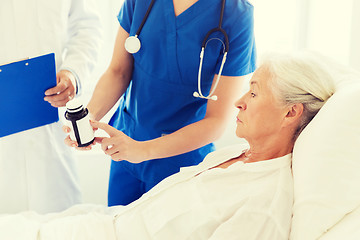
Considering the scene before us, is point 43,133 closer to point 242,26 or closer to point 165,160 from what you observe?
point 165,160

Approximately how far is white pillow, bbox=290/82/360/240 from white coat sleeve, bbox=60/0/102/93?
2.94ft

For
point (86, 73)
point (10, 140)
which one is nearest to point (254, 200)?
point (86, 73)

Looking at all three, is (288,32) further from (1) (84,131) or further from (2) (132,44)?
(1) (84,131)

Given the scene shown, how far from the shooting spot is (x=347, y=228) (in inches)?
44.1

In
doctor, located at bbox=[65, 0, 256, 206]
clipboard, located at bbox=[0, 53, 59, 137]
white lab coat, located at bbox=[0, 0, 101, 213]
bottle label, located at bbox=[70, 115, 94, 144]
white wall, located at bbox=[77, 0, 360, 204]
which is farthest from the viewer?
white wall, located at bbox=[77, 0, 360, 204]

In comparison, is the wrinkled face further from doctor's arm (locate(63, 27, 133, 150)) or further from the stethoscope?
doctor's arm (locate(63, 27, 133, 150))

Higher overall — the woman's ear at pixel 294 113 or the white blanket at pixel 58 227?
the woman's ear at pixel 294 113

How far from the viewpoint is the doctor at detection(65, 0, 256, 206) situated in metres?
1.48

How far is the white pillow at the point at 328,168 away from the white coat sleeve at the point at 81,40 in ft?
2.94

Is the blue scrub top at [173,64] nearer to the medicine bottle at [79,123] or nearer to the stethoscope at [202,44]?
the stethoscope at [202,44]

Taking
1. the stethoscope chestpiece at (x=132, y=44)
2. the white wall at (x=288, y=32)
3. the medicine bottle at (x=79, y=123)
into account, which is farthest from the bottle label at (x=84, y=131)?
the white wall at (x=288, y=32)

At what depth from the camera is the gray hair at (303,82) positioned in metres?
1.32

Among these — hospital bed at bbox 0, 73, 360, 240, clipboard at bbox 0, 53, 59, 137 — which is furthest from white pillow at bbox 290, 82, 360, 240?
clipboard at bbox 0, 53, 59, 137

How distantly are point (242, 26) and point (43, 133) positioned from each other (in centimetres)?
87
